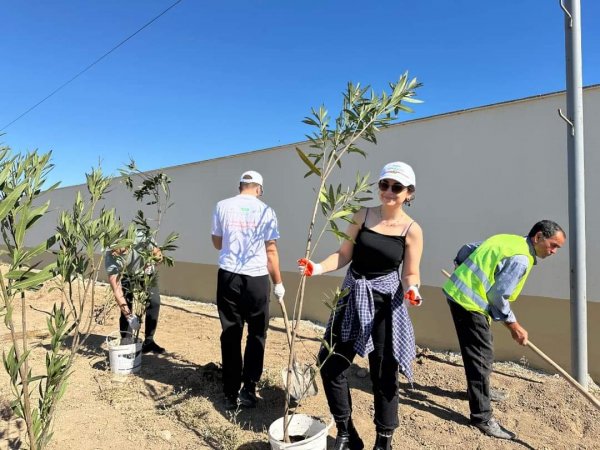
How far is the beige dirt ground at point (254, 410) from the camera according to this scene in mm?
2747

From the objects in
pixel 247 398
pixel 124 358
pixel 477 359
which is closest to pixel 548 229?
pixel 477 359

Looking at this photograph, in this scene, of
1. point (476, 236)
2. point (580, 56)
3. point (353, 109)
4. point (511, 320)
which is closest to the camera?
point (353, 109)

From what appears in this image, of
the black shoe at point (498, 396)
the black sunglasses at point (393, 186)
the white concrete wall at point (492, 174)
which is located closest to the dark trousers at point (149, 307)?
the white concrete wall at point (492, 174)

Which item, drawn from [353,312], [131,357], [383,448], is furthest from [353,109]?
[131,357]

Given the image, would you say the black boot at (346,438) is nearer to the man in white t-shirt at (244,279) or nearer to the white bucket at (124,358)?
the man in white t-shirt at (244,279)

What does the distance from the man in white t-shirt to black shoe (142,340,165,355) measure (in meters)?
1.66

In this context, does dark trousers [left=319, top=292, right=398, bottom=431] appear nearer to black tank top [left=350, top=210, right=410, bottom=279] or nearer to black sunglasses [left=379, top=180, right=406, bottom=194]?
black tank top [left=350, top=210, right=410, bottom=279]

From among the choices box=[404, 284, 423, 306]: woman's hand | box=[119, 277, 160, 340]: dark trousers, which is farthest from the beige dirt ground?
box=[404, 284, 423, 306]: woman's hand

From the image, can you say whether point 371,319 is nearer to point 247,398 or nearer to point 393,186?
point 393,186

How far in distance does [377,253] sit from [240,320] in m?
1.31

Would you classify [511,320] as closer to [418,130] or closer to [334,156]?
[334,156]

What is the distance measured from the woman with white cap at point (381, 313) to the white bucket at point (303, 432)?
144 millimetres

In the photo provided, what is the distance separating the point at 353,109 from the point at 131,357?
2876 mm

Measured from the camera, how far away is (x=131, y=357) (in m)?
3.73
